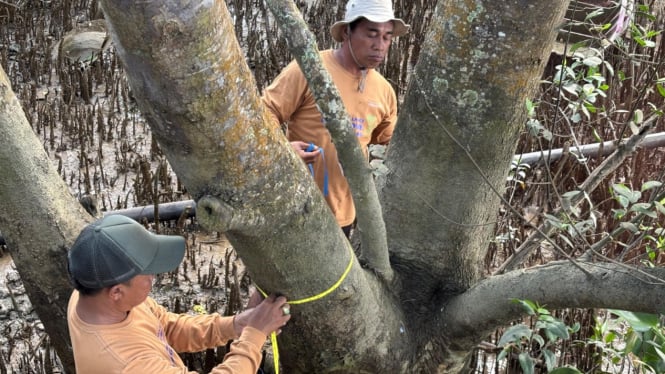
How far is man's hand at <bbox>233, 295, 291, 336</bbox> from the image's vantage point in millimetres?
2170

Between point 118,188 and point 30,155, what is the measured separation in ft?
8.31

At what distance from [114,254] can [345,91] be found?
107 cm

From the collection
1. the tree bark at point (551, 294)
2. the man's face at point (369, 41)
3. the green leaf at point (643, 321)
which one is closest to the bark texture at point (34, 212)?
the man's face at point (369, 41)

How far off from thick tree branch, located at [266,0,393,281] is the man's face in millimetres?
689

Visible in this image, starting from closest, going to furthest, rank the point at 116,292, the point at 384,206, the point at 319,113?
the point at 116,292 → the point at 384,206 → the point at 319,113

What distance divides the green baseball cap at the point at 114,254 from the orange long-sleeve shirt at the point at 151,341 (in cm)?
12

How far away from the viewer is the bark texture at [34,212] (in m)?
2.34

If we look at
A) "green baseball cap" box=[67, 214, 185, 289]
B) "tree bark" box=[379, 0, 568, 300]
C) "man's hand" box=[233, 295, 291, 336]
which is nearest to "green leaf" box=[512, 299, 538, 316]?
"tree bark" box=[379, 0, 568, 300]

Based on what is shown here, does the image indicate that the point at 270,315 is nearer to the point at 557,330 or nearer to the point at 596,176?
the point at 557,330

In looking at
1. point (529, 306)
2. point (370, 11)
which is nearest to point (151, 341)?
point (529, 306)

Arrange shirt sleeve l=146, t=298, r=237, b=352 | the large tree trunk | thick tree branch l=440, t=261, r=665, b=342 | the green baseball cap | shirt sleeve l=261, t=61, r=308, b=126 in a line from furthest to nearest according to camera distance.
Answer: shirt sleeve l=261, t=61, r=308, b=126, shirt sleeve l=146, t=298, r=237, b=352, thick tree branch l=440, t=261, r=665, b=342, the green baseball cap, the large tree trunk

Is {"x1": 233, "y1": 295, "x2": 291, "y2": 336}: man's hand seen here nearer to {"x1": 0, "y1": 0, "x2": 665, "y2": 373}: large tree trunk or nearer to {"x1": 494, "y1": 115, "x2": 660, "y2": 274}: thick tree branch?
{"x1": 0, "y1": 0, "x2": 665, "y2": 373}: large tree trunk

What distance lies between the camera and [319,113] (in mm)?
2684

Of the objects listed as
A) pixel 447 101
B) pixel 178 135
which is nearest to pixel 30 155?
pixel 178 135
